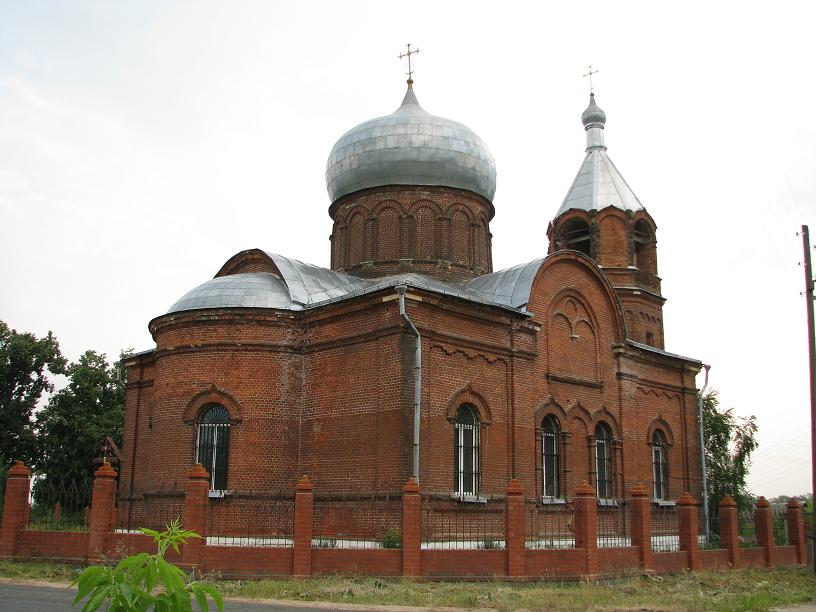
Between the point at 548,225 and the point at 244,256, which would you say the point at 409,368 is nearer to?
the point at 244,256

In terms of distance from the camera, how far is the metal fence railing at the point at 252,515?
45.0 ft

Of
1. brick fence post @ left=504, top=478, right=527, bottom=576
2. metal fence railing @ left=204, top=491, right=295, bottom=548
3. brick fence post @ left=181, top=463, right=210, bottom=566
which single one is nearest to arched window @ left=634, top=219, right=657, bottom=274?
brick fence post @ left=504, top=478, right=527, bottom=576

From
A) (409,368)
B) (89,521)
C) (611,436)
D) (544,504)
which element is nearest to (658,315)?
(611,436)

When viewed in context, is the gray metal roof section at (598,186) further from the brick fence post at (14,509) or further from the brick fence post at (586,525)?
the brick fence post at (14,509)

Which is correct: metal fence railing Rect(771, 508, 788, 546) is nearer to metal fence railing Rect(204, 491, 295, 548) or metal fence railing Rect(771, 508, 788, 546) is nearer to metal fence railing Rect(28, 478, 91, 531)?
metal fence railing Rect(204, 491, 295, 548)

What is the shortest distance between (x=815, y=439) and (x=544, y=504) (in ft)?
15.5

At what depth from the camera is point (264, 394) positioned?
14586 millimetres

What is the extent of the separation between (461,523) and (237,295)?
5565 mm

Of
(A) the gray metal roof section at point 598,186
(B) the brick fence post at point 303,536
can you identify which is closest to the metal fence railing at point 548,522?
(B) the brick fence post at point 303,536

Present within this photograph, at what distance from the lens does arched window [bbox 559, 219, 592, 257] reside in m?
21.7

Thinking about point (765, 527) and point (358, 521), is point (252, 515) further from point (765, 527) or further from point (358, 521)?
point (765, 527)

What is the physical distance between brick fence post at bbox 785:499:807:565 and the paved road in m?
11.3

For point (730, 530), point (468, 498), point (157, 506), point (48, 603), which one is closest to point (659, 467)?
point (730, 530)

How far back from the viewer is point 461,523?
44.5 feet
